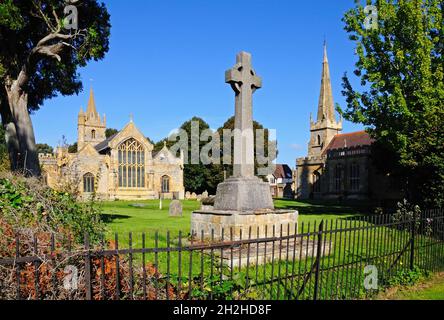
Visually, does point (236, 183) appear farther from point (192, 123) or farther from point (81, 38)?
point (192, 123)

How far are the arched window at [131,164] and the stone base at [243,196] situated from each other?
4250 centimetres

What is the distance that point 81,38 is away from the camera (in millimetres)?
16031

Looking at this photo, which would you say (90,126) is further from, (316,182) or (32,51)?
(32,51)

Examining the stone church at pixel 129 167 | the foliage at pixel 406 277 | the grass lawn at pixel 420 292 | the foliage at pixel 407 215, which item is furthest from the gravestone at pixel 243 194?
the stone church at pixel 129 167

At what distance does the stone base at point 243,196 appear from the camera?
32.6 feet

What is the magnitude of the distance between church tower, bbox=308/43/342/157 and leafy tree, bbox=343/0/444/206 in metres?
39.6

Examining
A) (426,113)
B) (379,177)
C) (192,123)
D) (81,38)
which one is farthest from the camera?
(192,123)

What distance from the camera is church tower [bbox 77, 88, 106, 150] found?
210 ft

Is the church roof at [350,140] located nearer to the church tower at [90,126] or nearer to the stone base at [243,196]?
the church tower at [90,126]

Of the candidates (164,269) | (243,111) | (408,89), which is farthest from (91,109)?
(164,269)

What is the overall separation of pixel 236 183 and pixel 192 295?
5432 mm

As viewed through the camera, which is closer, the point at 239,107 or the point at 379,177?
the point at 239,107

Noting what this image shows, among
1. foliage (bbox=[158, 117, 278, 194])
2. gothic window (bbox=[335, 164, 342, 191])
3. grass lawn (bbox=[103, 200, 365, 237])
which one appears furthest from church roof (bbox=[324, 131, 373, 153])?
grass lawn (bbox=[103, 200, 365, 237])
